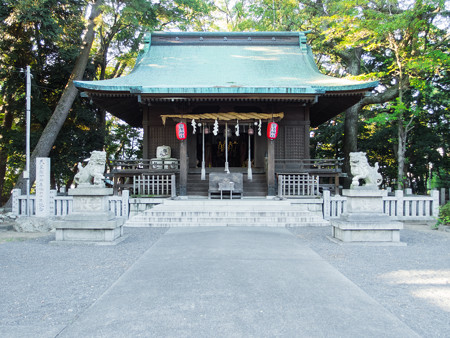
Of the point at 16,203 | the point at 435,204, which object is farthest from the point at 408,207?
the point at 16,203

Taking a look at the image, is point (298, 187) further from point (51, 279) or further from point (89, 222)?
point (51, 279)

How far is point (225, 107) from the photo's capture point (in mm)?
12648

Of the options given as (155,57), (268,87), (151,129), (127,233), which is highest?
(155,57)

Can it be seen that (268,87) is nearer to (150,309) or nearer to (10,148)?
(150,309)

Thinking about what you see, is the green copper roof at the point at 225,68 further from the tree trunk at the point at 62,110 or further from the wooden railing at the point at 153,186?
the wooden railing at the point at 153,186

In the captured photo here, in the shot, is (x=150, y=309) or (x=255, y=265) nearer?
(x=150, y=309)

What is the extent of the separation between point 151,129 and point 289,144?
618cm

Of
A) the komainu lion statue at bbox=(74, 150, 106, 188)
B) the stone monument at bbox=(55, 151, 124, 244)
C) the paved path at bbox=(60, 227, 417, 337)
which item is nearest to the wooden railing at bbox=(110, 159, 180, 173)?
the komainu lion statue at bbox=(74, 150, 106, 188)

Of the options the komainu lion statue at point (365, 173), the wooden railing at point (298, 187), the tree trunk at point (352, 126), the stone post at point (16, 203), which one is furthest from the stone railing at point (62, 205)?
the tree trunk at point (352, 126)

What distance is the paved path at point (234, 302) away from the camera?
254 cm

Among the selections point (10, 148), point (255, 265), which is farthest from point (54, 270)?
point (10, 148)

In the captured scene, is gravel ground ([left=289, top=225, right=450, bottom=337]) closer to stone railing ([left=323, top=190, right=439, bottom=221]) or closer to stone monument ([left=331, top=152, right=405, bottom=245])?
stone monument ([left=331, top=152, right=405, bottom=245])

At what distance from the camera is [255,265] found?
14.2ft

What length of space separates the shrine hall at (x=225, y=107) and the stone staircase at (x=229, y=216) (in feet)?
4.37
